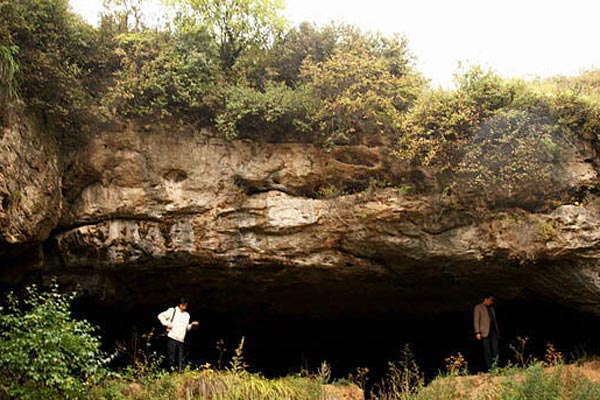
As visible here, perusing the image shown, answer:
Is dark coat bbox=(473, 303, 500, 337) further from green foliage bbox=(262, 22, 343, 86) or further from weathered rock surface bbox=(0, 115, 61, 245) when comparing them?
weathered rock surface bbox=(0, 115, 61, 245)

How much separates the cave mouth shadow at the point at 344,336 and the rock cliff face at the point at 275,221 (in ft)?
7.48

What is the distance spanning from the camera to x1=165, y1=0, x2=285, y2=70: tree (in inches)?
390

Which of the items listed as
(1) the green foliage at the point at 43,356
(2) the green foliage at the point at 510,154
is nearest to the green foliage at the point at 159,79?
(1) the green foliage at the point at 43,356

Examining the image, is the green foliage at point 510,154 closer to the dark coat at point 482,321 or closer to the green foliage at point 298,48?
the dark coat at point 482,321

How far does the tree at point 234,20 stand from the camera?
9914mm

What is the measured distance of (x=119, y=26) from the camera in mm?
9805

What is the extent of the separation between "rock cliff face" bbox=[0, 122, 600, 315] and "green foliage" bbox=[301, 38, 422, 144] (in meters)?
0.40

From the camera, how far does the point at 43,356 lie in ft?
23.0

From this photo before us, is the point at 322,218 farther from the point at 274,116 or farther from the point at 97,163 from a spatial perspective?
the point at 97,163

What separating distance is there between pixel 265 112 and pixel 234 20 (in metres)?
1.82

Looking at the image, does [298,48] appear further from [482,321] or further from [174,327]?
[482,321]

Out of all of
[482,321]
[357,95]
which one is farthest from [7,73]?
[482,321]

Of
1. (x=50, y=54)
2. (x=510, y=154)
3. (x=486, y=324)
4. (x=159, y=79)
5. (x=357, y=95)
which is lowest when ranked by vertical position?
(x=486, y=324)

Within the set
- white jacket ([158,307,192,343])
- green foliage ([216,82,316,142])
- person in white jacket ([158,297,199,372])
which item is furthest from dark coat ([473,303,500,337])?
white jacket ([158,307,192,343])
